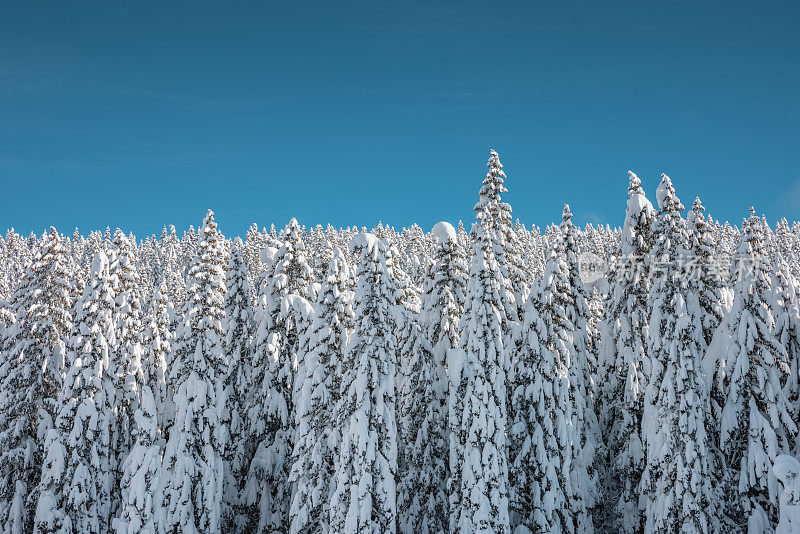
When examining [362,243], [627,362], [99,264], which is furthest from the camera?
[99,264]

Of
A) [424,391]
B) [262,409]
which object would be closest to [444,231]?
[424,391]

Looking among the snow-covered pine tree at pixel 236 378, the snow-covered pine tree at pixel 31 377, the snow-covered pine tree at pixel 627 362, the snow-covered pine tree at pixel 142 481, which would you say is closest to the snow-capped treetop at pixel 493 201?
the snow-covered pine tree at pixel 627 362

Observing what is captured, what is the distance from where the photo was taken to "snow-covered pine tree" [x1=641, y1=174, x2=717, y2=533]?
67.5ft

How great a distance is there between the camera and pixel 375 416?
21.8 m

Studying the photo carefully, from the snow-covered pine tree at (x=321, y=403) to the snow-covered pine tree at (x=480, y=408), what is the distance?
15.8 feet

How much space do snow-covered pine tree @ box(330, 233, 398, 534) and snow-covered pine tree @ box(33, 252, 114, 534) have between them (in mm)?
12486

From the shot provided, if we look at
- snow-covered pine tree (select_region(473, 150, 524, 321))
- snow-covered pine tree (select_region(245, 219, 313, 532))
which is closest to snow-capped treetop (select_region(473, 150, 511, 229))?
snow-covered pine tree (select_region(473, 150, 524, 321))

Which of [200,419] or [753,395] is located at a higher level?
[200,419]

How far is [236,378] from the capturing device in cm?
2906

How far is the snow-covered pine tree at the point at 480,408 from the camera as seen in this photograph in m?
21.7

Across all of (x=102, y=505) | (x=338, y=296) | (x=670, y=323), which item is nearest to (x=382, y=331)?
(x=338, y=296)

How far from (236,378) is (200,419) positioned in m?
4.01

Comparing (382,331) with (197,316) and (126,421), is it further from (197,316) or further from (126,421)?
(126,421)

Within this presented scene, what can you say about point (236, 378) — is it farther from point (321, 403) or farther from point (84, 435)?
point (321, 403)
